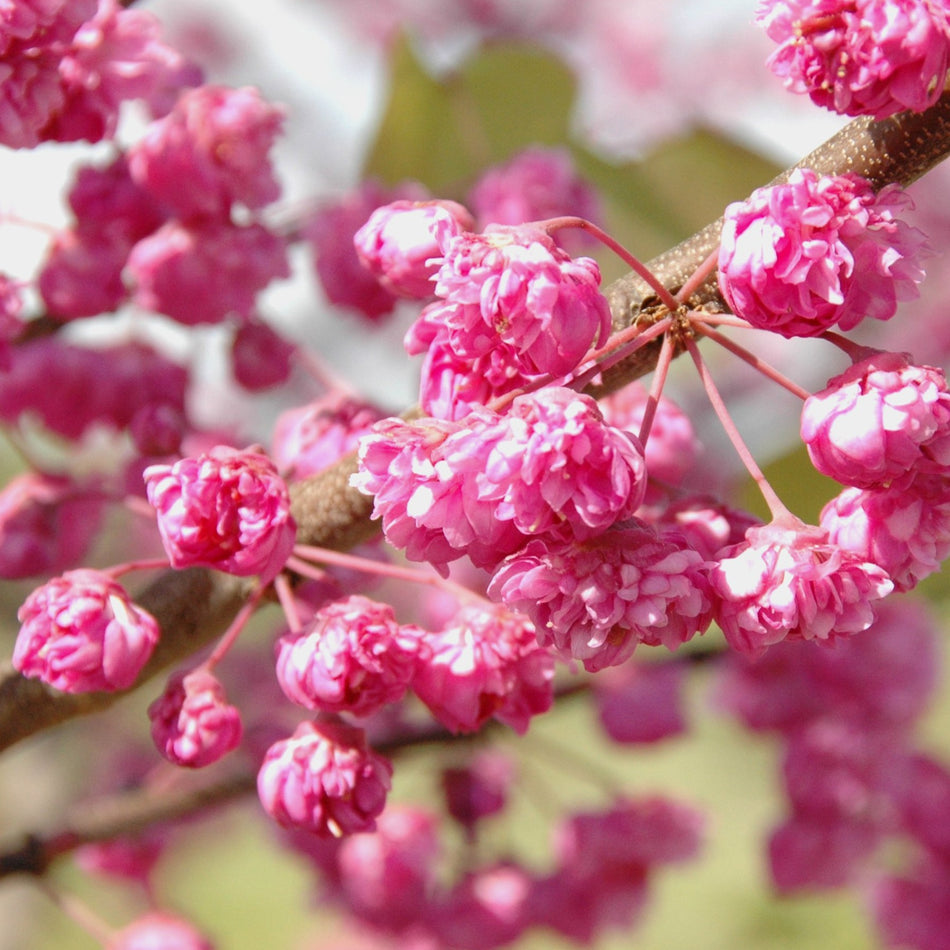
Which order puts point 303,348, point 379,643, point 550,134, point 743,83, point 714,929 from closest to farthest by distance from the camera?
1. point 379,643
2. point 303,348
3. point 550,134
4. point 714,929
5. point 743,83

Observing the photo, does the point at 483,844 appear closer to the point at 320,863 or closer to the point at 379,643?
the point at 320,863

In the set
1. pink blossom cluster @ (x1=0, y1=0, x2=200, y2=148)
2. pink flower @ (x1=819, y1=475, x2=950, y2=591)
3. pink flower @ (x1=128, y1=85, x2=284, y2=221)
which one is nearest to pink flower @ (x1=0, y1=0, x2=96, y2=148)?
pink blossom cluster @ (x1=0, y1=0, x2=200, y2=148)

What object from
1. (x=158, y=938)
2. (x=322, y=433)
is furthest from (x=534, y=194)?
(x=158, y=938)

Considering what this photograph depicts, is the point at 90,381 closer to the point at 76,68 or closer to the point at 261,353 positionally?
the point at 261,353

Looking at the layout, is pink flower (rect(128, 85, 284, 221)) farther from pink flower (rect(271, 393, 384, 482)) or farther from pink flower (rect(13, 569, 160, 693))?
pink flower (rect(13, 569, 160, 693))

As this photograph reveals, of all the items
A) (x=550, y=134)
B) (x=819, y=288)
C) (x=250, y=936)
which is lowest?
(x=250, y=936)

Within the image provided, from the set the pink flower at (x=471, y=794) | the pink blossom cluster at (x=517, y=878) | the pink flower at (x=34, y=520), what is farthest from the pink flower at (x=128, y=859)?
the pink flower at (x=34, y=520)

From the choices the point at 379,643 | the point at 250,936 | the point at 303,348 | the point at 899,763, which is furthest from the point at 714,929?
the point at 379,643
